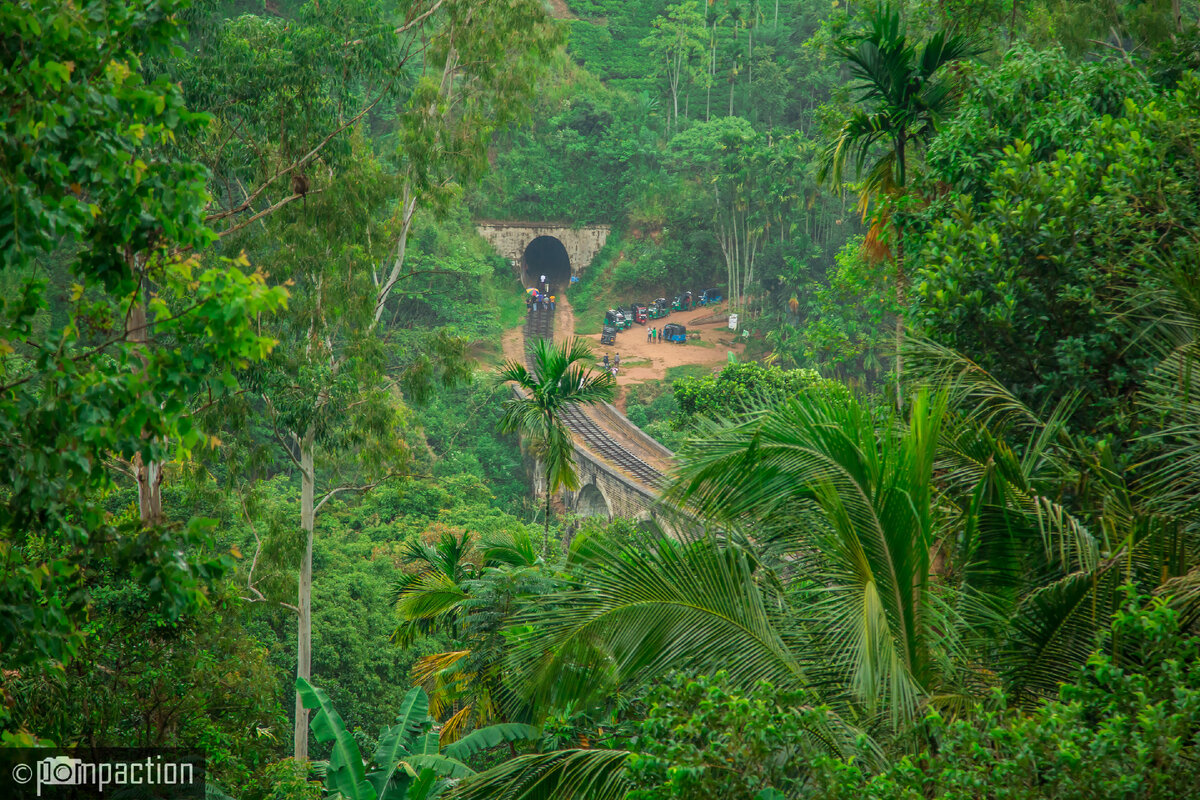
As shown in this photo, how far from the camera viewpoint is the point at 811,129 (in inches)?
1736

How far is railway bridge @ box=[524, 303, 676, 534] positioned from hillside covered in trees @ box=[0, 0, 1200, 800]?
11.4 meters

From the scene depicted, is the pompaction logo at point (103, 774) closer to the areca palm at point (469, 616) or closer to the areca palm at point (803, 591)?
the areca palm at point (469, 616)

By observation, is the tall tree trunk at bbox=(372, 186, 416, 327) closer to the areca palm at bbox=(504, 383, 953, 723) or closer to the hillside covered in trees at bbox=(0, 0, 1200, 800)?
the hillside covered in trees at bbox=(0, 0, 1200, 800)

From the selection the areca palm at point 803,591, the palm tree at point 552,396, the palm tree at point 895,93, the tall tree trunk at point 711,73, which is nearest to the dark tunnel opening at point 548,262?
the tall tree trunk at point 711,73

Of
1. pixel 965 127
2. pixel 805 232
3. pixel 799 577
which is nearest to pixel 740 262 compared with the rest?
pixel 805 232

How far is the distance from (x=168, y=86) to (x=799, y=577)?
13.0 feet

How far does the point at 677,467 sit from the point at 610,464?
945 inches

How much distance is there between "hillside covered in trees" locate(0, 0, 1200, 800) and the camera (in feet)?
13.7

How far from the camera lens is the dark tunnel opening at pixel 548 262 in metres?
50.1

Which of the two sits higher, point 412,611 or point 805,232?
point 805,232

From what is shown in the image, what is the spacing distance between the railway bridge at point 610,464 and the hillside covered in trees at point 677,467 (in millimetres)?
11381

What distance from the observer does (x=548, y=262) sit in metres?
52.3

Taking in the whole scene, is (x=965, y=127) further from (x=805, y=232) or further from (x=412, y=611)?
(x=805, y=232)

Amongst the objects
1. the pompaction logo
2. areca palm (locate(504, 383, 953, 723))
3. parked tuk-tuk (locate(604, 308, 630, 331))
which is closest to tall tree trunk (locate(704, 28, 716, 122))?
parked tuk-tuk (locate(604, 308, 630, 331))
